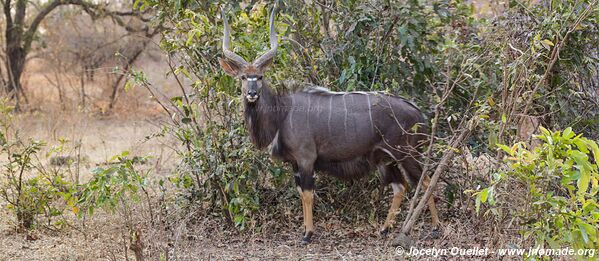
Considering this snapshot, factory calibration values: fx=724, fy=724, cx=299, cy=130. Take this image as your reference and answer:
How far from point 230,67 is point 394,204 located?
166 cm

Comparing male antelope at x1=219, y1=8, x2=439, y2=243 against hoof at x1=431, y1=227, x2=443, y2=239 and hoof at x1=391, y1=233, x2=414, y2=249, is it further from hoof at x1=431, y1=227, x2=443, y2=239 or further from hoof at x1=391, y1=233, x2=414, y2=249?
hoof at x1=391, y1=233, x2=414, y2=249

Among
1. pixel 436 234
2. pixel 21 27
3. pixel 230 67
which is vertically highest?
pixel 230 67

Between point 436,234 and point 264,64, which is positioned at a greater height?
point 264,64

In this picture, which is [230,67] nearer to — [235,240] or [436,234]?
[235,240]

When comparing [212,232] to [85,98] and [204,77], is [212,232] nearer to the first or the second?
[204,77]

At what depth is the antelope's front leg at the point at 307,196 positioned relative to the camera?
5602 millimetres

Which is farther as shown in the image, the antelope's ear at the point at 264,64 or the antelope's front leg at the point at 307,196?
the antelope's front leg at the point at 307,196

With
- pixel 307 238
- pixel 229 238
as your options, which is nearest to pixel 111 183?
pixel 229 238

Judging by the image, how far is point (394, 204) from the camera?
5.68 m

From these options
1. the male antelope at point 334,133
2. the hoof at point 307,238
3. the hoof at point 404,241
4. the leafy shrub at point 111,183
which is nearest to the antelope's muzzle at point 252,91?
the male antelope at point 334,133

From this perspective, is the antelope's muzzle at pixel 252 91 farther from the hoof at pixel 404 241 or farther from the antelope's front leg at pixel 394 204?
the hoof at pixel 404 241

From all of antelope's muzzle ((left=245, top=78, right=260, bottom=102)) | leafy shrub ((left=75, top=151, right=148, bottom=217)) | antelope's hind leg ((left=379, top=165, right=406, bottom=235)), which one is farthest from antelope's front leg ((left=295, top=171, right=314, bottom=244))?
leafy shrub ((left=75, top=151, right=148, bottom=217))

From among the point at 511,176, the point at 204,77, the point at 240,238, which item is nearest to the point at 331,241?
the point at 240,238

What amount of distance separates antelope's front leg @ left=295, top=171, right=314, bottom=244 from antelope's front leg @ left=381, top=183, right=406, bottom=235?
57 cm
